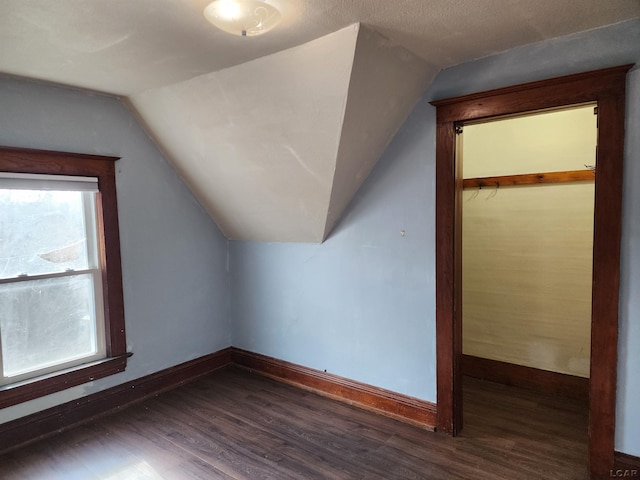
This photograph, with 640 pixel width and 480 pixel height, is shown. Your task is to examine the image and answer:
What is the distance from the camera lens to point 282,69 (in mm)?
2250

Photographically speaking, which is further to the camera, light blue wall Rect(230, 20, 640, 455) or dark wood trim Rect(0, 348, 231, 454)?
dark wood trim Rect(0, 348, 231, 454)

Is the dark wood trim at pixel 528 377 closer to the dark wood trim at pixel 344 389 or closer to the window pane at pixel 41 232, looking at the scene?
the dark wood trim at pixel 344 389

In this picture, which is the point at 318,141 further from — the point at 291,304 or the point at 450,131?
the point at 291,304

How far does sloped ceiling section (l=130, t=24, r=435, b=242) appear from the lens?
2172 millimetres

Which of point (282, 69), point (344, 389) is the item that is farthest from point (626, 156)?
point (344, 389)

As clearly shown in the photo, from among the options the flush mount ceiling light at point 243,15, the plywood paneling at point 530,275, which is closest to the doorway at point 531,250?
the plywood paneling at point 530,275

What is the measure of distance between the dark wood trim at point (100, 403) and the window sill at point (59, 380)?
123 mm

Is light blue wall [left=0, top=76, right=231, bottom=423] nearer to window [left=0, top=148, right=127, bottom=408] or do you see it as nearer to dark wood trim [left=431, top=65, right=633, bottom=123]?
window [left=0, top=148, right=127, bottom=408]

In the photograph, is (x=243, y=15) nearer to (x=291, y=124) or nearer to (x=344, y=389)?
(x=291, y=124)

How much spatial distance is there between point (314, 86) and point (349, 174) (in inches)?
26.6

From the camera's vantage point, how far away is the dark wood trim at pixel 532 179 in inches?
119

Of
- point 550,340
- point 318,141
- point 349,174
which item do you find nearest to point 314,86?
point 318,141

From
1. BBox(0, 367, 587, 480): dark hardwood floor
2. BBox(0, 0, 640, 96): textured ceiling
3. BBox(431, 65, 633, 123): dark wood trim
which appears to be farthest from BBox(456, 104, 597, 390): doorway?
BBox(0, 0, 640, 96): textured ceiling

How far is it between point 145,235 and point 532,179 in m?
2.99
